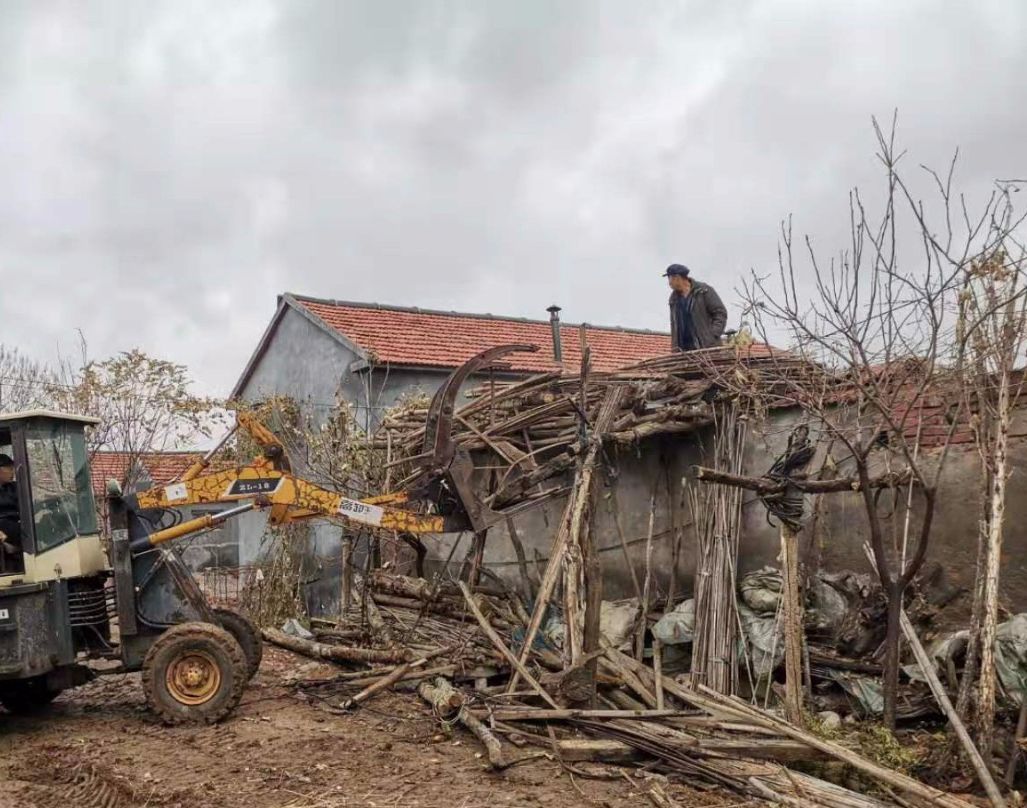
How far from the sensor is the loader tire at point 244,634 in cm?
888

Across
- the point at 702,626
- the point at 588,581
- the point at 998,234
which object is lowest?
the point at 702,626

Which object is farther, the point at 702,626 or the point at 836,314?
the point at 702,626

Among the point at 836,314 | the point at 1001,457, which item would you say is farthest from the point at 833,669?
the point at 836,314

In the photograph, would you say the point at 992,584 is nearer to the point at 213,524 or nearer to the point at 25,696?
the point at 213,524

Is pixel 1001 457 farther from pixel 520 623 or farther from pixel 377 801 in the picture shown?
pixel 520 623

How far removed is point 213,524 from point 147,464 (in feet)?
36.1

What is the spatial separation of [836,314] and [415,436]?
549cm

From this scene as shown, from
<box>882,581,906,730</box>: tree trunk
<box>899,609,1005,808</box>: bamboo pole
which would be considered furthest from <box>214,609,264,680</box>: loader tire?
<box>899,609,1005,808</box>: bamboo pole

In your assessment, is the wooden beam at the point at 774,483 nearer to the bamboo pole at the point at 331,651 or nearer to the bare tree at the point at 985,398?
the bare tree at the point at 985,398

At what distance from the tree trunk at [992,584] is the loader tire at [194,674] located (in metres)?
5.72

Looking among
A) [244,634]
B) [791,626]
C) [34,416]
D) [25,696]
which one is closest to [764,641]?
[791,626]

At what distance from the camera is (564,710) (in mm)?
7129

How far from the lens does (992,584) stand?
5.98 m

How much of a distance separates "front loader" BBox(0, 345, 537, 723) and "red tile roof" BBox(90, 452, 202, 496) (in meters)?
7.91
